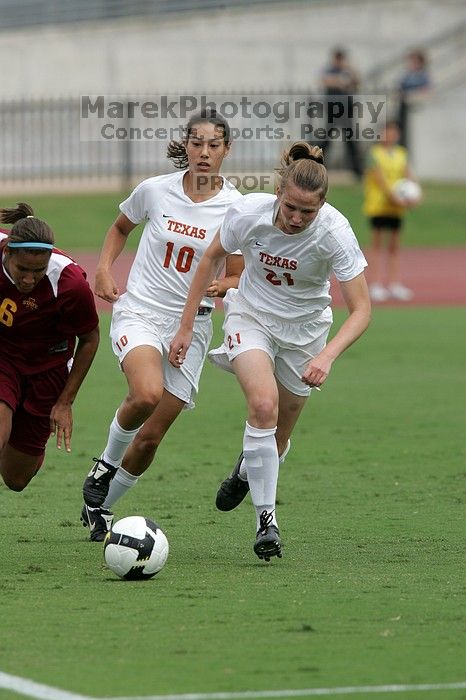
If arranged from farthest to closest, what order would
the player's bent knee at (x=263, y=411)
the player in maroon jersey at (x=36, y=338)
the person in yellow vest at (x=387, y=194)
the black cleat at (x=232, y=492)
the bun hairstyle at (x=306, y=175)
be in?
1. the person in yellow vest at (x=387, y=194)
2. the black cleat at (x=232, y=492)
3. the player's bent knee at (x=263, y=411)
4. the bun hairstyle at (x=306, y=175)
5. the player in maroon jersey at (x=36, y=338)

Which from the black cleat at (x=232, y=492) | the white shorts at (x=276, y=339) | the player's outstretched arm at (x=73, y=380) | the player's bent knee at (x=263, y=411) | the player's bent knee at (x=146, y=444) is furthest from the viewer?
the black cleat at (x=232, y=492)

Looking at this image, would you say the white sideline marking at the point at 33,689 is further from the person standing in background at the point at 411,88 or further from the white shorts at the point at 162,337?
the person standing in background at the point at 411,88

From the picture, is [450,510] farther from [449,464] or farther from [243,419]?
[243,419]

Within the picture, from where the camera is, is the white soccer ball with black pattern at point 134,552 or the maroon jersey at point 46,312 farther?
the maroon jersey at point 46,312

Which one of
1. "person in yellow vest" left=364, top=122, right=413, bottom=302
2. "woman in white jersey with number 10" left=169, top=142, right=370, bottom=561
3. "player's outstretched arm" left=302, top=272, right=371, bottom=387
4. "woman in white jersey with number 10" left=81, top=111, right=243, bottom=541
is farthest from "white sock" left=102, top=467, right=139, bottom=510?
"person in yellow vest" left=364, top=122, right=413, bottom=302

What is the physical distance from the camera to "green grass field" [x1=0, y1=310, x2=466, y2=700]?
5246 mm

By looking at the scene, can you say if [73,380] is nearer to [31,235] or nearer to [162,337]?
[162,337]

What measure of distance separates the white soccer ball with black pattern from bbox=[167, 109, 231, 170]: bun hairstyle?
7.69 feet

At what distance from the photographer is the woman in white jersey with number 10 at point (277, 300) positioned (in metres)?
7.12

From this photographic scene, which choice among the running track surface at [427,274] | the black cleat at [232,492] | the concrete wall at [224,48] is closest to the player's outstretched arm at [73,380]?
the black cleat at [232,492]

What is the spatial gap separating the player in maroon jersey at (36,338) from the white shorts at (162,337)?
32 cm

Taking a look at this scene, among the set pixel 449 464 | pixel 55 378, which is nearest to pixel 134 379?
pixel 55 378

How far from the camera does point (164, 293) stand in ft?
26.1

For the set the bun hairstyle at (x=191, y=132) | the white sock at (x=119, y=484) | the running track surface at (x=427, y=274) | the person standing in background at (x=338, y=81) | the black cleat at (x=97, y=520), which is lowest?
the running track surface at (x=427, y=274)
